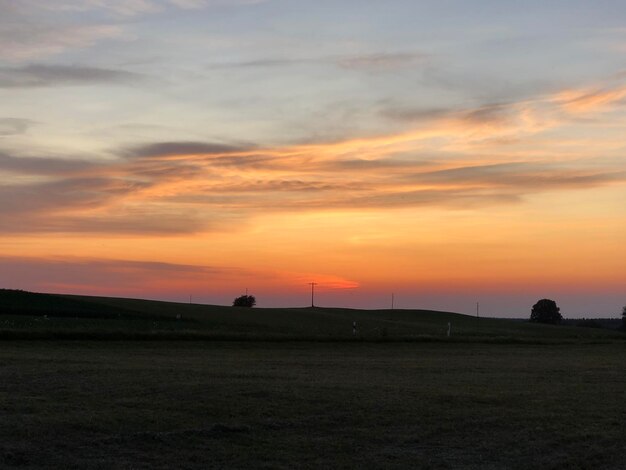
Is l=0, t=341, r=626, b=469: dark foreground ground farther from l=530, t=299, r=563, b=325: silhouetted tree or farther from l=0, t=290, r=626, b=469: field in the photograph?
l=530, t=299, r=563, b=325: silhouetted tree

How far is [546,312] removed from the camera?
5295 inches

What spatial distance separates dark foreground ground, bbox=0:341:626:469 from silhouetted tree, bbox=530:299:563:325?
112m

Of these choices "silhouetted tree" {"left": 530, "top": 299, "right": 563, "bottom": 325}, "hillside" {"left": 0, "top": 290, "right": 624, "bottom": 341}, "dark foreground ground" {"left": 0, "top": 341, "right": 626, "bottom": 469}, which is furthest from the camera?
"silhouetted tree" {"left": 530, "top": 299, "right": 563, "bottom": 325}

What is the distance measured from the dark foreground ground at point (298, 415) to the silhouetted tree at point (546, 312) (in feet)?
368

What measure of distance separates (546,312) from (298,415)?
125671 mm

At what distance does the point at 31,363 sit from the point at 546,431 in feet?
46.4

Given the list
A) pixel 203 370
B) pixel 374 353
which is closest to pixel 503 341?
pixel 374 353

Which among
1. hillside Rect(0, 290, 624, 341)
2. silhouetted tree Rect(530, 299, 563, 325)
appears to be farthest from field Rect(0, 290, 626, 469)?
silhouetted tree Rect(530, 299, 563, 325)

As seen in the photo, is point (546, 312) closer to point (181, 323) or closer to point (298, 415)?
point (181, 323)

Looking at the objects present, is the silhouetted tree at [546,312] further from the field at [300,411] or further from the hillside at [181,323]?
the field at [300,411]

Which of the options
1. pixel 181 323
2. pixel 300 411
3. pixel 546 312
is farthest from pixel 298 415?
pixel 546 312

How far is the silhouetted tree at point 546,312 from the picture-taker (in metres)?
134

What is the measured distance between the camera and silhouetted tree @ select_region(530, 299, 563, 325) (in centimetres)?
13425

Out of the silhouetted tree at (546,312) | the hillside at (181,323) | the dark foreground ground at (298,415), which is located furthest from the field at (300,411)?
the silhouetted tree at (546,312)
